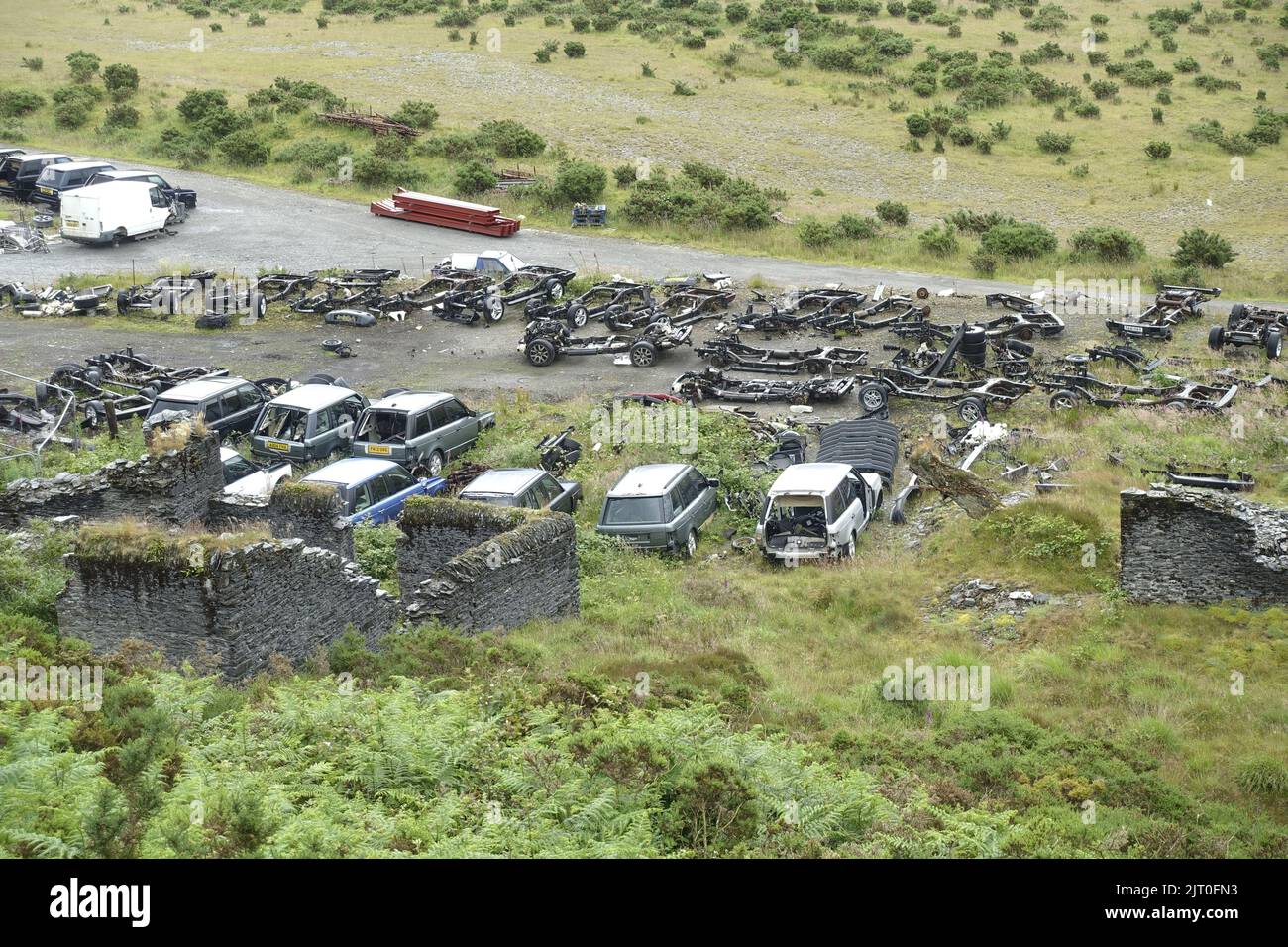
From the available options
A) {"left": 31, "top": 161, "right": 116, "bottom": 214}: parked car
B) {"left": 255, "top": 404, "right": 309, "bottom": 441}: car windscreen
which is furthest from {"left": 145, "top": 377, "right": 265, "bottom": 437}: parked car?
{"left": 31, "top": 161, "right": 116, "bottom": 214}: parked car

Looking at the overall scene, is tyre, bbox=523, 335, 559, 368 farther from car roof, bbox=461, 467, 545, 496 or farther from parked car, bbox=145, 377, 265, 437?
car roof, bbox=461, 467, 545, 496

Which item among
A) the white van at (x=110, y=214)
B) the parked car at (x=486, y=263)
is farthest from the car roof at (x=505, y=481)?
the white van at (x=110, y=214)
